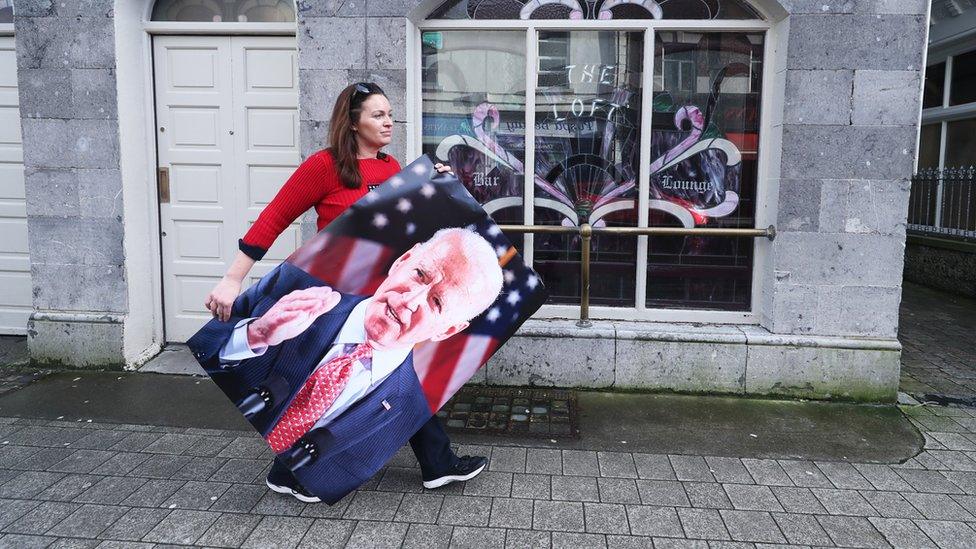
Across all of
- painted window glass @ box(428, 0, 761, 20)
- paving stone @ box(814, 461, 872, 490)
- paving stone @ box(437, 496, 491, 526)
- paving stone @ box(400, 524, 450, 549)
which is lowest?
paving stone @ box(400, 524, 450, 549)

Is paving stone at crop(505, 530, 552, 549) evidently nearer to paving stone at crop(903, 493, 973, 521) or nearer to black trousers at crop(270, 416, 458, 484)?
black trousers at crop(270, 416, 458, 484)

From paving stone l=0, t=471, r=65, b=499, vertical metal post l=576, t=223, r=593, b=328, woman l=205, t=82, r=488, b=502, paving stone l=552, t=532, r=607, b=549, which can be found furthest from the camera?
vertical metal post l=576, t=223, r=593, b=328

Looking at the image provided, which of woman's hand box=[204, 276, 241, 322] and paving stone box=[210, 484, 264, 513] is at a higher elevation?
woman's hand box=[204, 276, 241, 322]

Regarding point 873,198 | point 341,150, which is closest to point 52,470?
point 341,150

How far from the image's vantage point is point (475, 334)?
3.26 meters

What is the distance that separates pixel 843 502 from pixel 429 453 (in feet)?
6.66

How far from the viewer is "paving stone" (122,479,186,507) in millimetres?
3337

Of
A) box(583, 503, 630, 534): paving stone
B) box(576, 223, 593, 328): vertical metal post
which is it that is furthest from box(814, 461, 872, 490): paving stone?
box(576, 223, 593, 328): vertical metal post

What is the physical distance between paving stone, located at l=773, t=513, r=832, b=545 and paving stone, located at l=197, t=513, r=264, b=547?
80.2 inches

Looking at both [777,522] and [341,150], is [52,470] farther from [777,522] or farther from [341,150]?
[777,522]

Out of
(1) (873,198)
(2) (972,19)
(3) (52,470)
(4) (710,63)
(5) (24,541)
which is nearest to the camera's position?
(5) (24,541)

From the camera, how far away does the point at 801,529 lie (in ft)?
10.2

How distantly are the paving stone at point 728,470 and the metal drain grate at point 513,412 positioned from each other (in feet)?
2.69

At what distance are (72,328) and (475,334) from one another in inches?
146
